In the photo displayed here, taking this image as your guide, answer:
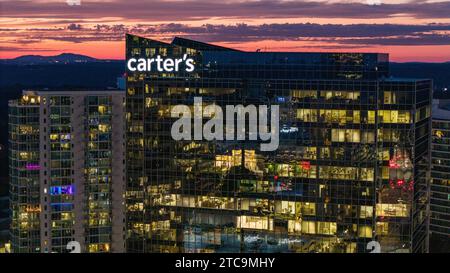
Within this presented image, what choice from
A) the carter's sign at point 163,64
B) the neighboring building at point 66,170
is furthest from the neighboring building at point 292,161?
the neighboring building at point 66,170

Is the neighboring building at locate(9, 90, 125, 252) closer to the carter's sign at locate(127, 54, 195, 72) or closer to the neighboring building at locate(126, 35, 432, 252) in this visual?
the carter's sign at locate(127, 54, 195, 72)

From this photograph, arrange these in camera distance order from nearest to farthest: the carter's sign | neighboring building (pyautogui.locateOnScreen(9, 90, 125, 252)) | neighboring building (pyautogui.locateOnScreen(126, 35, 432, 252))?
neighboring building (pyautogui.locateOnScreen(126, 35, 432, 252))
the carter's sign
neighboring building (pyautogui.locateOnScreen(9, 90, 125, 252))

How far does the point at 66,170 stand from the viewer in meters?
177

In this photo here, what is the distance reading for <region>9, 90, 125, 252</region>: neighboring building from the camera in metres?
174

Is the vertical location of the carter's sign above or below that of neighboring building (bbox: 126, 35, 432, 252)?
above

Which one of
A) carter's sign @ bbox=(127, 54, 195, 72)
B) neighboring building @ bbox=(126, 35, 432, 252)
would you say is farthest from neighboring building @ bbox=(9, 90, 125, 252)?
neighboring building @ bbox=(126, 35, 432, 252)

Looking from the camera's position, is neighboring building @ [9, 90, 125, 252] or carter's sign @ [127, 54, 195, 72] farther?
neighboring building @ [9, 90, 125, 252]

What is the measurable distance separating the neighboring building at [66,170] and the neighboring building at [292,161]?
46.4 m

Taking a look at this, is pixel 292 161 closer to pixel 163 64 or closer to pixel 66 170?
pixel 163 64

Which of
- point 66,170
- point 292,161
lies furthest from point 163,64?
point 66,170

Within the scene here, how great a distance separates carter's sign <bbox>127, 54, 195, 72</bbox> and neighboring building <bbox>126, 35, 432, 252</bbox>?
1.03m

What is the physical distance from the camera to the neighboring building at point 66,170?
17438 centimetres
